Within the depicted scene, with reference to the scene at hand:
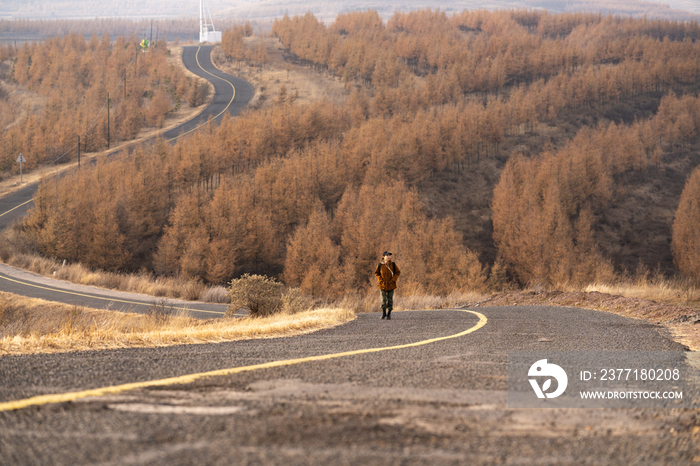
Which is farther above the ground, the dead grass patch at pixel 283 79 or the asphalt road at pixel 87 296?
the dead grass patch at pixel 283 79

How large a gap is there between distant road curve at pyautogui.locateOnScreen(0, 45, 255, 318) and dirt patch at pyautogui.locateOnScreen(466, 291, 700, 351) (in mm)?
11118

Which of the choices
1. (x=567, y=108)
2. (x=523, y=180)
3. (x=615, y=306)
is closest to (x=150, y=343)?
(x=615, y=306)

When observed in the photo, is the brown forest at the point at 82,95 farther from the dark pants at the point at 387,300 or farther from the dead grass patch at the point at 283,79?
the dark pants at the point at 387,300

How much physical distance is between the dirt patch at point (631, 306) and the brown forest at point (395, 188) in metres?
26.5

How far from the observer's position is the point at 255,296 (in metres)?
12.9

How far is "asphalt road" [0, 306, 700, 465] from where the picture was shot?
2600 mm

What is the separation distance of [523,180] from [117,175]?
51.5 m

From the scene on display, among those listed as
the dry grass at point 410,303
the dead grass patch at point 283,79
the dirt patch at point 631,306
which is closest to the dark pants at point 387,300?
the dry grass at point 410,303

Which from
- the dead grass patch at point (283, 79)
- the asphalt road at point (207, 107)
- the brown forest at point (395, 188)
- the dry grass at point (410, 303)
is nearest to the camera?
the dry grass at point (410, 303)

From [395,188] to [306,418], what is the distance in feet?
189

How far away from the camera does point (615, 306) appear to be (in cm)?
1239

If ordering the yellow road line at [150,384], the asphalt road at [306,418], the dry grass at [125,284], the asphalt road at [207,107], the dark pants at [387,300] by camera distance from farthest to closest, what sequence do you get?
the asphalt road at [207,107] < the dry grass at [125,284] < the dark pants at [387,300] < the yellow road line at [150,384] < the asphalt road at [306,418]

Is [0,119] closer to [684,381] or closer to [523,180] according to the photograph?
[523,180]

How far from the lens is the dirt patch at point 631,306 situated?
27.7ft
